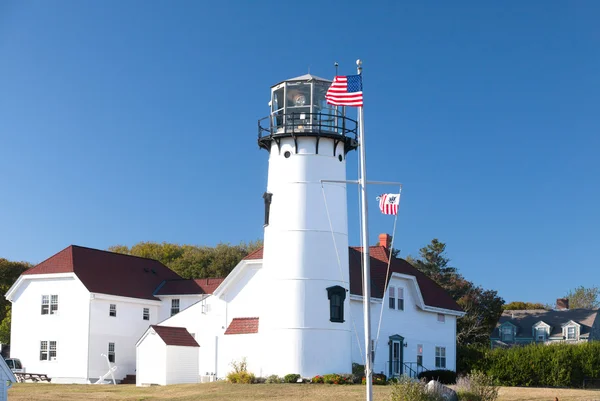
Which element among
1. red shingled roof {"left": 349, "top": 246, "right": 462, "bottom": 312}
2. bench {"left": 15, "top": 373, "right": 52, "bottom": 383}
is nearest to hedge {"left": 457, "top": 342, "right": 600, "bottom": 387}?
red shingled roof {"left": 349, "top": 246, "right": 462, "bottom": 312}

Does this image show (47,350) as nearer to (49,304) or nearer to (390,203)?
(49,304)

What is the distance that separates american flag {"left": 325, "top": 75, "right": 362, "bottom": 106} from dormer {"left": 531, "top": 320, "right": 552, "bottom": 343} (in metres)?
52.1

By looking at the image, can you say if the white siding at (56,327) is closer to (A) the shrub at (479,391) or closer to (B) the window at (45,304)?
(B) the window at (45,304)

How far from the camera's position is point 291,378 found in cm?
3734

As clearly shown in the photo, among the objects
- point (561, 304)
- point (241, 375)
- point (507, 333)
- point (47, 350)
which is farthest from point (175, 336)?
point (561, 304)

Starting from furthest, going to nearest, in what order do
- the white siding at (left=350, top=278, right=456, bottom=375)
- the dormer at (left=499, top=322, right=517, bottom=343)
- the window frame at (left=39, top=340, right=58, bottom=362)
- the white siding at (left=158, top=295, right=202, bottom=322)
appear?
the dormer at (left=499, top=322, right=517, bottom=343), the white siding at (left=158, top=295, right=202, bottom=322), the window frame at (left=39, top=340, right=58, bottom=362), the white siding at (left=350, top=278, right=456, bottom=375)

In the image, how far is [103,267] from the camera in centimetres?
5147

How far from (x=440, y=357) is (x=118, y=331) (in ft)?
57.1

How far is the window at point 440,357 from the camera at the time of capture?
1884 inches

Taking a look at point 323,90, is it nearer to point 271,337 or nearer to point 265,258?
point 265,258

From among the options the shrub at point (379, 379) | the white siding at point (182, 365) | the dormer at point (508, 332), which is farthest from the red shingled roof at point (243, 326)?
the dormer at point (508, 332)

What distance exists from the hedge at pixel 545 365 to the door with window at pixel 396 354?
3.93m

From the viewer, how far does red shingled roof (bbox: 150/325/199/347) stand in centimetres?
4420

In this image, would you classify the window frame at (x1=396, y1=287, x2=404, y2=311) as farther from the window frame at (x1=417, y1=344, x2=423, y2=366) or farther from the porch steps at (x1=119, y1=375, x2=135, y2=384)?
the porch steps at (x1=119, y1=375, x2=135, y2=384)
